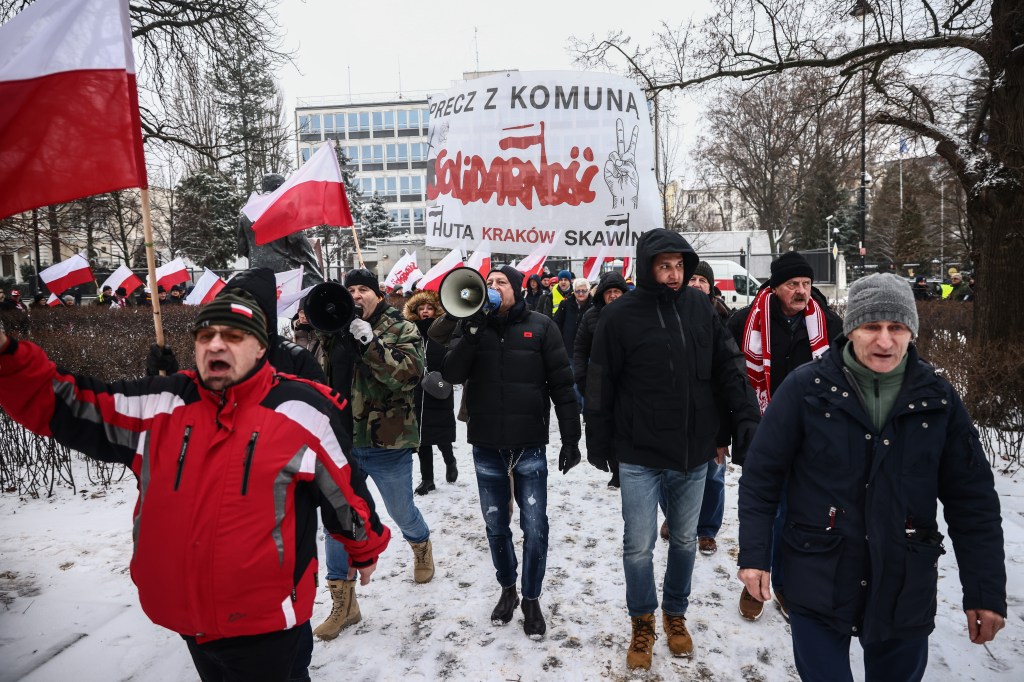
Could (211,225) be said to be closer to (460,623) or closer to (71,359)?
(71,359)

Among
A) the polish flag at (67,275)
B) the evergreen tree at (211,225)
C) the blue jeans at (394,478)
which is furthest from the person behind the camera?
the evergreen tree at (211,225)

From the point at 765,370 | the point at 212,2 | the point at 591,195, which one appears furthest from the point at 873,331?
the point at 212,2

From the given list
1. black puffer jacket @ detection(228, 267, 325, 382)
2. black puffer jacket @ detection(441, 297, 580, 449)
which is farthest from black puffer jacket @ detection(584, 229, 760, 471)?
black puffer jacket @ detection(228, 267, 325, 382)

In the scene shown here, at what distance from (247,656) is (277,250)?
4.42 metres

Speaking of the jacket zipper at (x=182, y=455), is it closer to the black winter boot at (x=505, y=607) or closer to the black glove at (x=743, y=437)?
the black winter boot at (x=505, y=607)

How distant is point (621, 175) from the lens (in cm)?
502

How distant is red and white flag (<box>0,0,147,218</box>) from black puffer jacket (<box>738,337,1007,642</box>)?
2.76 meters

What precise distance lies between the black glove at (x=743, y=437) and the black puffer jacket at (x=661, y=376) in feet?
0.04

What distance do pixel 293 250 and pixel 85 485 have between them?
3210 millimetres

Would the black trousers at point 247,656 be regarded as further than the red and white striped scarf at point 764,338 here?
No

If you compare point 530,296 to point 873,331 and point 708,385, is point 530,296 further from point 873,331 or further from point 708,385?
point 873,331

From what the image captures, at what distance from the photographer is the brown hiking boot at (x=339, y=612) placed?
11.3ft

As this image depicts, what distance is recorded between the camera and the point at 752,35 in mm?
9367

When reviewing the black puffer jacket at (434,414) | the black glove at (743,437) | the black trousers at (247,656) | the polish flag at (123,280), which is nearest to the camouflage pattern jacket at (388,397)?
the black puffer jacket at (434,414)
